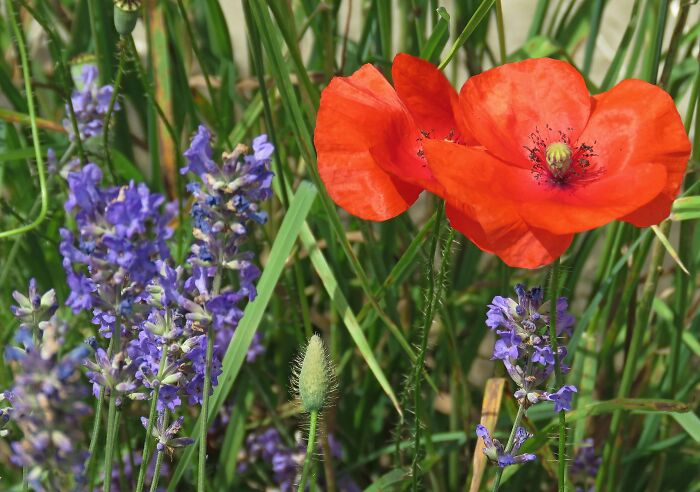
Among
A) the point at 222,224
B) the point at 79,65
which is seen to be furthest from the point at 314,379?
the point at 79,65

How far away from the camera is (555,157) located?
841mm

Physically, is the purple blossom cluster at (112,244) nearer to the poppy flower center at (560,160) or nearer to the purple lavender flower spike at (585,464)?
the poppy flower center at (560,160)

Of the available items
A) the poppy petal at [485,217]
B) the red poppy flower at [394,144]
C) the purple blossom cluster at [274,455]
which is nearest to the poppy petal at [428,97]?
the red poppy flower at [394,144]

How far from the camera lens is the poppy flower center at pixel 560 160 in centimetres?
85

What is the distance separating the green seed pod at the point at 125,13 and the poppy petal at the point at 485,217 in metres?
0.42

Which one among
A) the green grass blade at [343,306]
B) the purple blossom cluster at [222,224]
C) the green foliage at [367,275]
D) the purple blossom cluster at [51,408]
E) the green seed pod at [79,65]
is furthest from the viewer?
the green seed pod at [79,65]

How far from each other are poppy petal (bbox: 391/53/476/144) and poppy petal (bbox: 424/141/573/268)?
0.38 ft

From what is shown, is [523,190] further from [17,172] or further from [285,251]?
[17,172]

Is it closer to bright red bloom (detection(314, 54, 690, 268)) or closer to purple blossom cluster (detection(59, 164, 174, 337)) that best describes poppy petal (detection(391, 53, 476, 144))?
bright red bloom (detection(314, 54, 690, 268))

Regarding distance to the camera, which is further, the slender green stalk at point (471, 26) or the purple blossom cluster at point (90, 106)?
the purple blossom cluster at point (90, 106)

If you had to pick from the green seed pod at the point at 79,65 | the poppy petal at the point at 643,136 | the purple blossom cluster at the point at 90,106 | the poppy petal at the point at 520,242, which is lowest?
the poppy petal at the point at 520,242

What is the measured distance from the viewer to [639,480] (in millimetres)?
1548

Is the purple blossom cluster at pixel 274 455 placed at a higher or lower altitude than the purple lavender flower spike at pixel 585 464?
lower

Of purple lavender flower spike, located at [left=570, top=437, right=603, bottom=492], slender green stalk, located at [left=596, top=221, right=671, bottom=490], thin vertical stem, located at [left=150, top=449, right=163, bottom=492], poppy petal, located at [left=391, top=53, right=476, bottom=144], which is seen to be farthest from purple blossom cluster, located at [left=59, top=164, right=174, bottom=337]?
purple lavender flower spike, located at [left=570, top=437, right=603, bottom=492]
